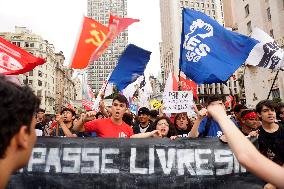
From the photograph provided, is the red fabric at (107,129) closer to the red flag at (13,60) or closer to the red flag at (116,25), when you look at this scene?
the red flag at (13,60)

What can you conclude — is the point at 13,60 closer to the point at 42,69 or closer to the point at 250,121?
the point at 250,121

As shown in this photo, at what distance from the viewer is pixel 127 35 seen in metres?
190

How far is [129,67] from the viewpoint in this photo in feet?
26.3

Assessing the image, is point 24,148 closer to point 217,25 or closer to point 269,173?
point 269,173

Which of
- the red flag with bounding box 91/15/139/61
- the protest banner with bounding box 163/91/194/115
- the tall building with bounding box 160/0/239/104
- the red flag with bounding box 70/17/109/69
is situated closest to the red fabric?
the protest banner with bounding box 163/91/194/115

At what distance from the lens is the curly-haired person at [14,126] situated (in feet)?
4.50

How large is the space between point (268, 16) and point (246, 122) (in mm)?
30008

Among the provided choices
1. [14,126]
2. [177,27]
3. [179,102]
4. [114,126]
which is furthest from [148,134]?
[177,27]

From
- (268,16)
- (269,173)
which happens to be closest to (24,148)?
(269,173)

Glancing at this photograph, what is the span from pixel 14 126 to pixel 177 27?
101 m

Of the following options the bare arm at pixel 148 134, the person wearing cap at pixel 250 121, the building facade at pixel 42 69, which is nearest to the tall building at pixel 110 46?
the building facade at pixel 42 69

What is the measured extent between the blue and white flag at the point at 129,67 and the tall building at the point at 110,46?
172 metres

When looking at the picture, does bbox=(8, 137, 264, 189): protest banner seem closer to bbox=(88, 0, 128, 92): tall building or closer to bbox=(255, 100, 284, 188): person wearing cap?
bbox=(255, 100, 284, 188): person wearing cap

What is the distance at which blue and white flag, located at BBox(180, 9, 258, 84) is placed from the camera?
6.51 m
